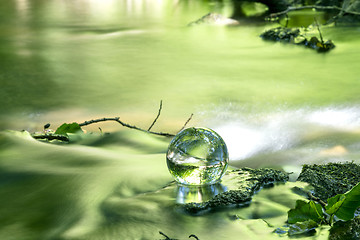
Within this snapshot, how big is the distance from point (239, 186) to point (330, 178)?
0.80 ft

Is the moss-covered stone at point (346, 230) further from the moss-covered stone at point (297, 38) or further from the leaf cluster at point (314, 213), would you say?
the moss-covered stone at point (297, 38)

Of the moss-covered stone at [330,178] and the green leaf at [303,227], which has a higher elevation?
the green leaf at [303,227]

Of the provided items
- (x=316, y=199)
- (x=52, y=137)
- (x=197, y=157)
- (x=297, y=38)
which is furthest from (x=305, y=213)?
(x=297, y=38)

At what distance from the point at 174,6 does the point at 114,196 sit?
5.91 meters

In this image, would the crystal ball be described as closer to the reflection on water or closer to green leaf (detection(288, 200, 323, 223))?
the reflection on water

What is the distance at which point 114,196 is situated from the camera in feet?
3.86

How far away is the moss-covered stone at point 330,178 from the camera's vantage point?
3.98 feet

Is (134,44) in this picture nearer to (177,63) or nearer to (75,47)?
(75,47)

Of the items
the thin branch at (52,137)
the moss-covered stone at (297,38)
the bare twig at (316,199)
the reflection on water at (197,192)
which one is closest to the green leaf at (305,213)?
the bare twig at (316,199)

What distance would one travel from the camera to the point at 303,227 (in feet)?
3.25

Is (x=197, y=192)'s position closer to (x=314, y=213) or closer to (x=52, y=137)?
(x=314, y=213)

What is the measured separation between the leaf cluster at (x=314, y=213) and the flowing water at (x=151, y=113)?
0.03m

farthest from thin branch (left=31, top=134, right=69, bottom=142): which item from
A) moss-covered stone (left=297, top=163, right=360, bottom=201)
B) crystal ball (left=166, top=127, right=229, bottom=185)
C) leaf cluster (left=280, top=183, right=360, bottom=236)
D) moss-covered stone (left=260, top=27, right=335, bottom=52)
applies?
moss-covered stone (left=260, top=27, right=335, bottom=52)

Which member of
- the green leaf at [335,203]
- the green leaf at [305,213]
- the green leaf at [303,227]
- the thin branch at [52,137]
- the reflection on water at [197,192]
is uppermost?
the green leaf at [335,203]
